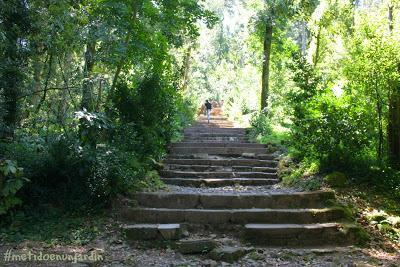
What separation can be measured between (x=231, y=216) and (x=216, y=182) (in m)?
2.18

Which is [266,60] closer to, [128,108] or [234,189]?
[234,189]

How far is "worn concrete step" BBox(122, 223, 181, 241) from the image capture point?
20.0 feet

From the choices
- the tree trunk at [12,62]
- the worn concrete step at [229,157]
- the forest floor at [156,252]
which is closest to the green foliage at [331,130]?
the worn concrete step at [229,157]

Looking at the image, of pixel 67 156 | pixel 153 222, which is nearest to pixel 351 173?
pixel 153 222

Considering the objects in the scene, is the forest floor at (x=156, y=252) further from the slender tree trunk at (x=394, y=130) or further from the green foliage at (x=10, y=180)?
the slender tree trunk at (x=394, y=130)

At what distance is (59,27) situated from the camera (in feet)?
24.0

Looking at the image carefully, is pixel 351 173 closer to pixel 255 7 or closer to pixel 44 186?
pixel 44 186

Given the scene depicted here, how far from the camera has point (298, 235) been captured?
626 cm

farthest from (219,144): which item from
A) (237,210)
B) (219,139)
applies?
(237,210)

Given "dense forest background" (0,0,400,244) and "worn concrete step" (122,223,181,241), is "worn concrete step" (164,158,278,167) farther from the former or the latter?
"worn concrete step" (122,223,181,241)

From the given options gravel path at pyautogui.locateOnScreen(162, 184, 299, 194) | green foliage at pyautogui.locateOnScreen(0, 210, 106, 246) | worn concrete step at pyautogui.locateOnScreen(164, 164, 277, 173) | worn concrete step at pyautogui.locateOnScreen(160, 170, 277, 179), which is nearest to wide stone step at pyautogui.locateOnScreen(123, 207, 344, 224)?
green foliage at pyautogui.locateOnScreen(0, 210, 106, 246)

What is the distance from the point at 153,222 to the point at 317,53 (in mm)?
13689

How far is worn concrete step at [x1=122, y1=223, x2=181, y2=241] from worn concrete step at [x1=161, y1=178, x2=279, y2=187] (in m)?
2.66

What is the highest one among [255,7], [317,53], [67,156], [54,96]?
[255,7]
